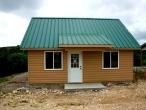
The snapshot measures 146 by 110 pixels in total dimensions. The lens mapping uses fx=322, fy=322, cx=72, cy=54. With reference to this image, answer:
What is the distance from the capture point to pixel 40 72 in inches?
811

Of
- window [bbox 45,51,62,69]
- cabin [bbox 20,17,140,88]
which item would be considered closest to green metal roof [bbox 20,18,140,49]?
cabin [bbox 20,17,140,88]

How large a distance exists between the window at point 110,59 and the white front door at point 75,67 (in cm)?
170

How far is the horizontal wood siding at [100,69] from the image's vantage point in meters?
20.9

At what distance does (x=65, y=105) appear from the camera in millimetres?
13367

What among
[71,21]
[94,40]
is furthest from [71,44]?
[71,21]

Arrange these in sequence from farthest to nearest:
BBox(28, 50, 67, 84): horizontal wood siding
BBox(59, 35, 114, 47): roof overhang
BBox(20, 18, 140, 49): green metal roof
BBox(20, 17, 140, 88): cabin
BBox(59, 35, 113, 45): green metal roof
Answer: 1. BBox(20, 18, 140, 49): green metal roof
2. BBox(28, 50, 67, 84): horizontal wood siding
3. BBox(20, 17, 140, 88): cabin
4. BBox(59, 35, 113, 45): green metal roof
5. BBox(59, 35, 114, 47): roof overhang

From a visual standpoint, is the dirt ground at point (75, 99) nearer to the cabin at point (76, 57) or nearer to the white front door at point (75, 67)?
the cabin at point (76, 57)

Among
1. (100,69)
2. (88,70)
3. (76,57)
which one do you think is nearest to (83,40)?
(76,57)

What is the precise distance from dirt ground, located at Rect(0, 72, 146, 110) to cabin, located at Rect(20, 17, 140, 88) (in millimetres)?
2264

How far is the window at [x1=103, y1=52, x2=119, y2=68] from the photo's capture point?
21.3 m

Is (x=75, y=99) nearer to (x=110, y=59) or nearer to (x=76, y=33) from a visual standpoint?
(x=110, y=59)

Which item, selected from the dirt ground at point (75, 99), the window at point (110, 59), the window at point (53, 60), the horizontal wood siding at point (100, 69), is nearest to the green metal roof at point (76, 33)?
the window at point (53, 60)

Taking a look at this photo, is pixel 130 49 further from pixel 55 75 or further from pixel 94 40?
pixel 55 75

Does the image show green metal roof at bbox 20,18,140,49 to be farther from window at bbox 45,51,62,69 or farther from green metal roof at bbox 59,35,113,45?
window at bbox 45,51,62,69
